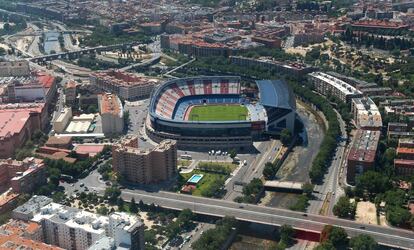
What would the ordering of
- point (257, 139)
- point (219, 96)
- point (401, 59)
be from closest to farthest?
point (257, 139), point (219, 96), point (401, 59)

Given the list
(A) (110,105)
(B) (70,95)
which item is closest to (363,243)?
(A) (110,105)

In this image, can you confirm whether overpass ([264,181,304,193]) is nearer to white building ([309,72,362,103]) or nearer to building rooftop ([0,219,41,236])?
building rooftop ([0,219,41,236])

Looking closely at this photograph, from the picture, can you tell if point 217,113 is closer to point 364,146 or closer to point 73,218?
point 364,146

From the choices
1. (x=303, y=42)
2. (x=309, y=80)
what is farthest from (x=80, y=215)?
(x=303, y=42)

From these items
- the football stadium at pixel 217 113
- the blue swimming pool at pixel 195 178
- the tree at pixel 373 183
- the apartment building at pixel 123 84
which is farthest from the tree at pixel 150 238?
the apartment building at pixel 123 84

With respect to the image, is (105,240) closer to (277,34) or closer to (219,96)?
(219,96)

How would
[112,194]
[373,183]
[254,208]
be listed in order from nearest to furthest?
1. [254,208]
2. [112,194]
3. [373,183]
